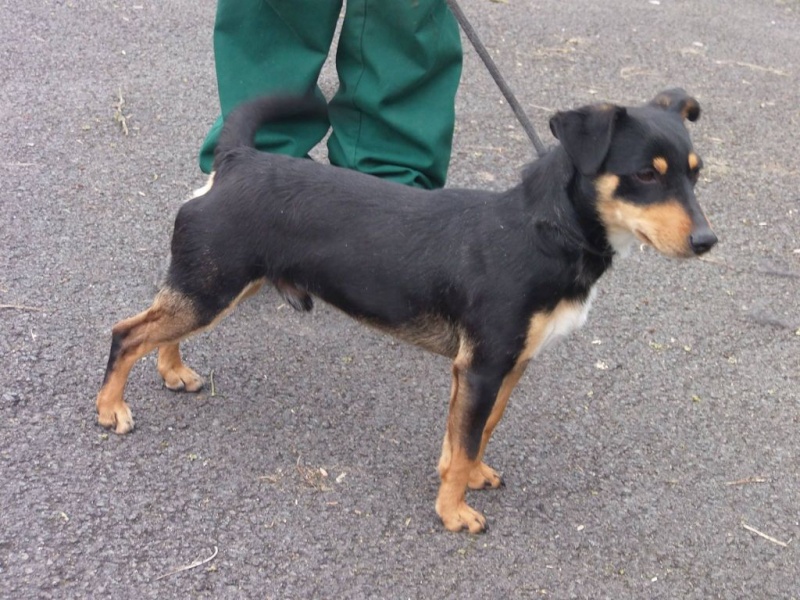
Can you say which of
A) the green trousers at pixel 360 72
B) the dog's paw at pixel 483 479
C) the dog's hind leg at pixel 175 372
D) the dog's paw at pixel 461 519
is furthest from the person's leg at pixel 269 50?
the dog's paw at pixel 461 519

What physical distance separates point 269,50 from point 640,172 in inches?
88.6

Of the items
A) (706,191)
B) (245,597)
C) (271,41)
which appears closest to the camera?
(245,597)

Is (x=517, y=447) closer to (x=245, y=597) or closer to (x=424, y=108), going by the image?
(x=245, y=597)

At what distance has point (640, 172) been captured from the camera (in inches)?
117

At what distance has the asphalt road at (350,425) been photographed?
311 centimetres

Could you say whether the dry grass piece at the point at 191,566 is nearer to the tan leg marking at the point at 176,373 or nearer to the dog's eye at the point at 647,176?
the tan leg marking at the point at 176,373

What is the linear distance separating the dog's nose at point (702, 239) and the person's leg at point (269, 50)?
2194 mm

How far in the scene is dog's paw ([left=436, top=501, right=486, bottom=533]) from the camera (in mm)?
3320

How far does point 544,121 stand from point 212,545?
4471 millimetres

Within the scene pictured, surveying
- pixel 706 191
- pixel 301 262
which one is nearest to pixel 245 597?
pixel 301 262

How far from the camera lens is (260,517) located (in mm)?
3250

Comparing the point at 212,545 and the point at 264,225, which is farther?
the point at 264,225

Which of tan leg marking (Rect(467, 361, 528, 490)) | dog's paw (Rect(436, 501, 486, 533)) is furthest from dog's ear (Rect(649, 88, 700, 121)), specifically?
dog's paw (Rect(436, 501, 486, 533))

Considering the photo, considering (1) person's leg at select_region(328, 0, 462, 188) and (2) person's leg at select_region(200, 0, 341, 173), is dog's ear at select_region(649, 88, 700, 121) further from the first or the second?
(2) person's leg at select_region(200, 0, 341, 173)
